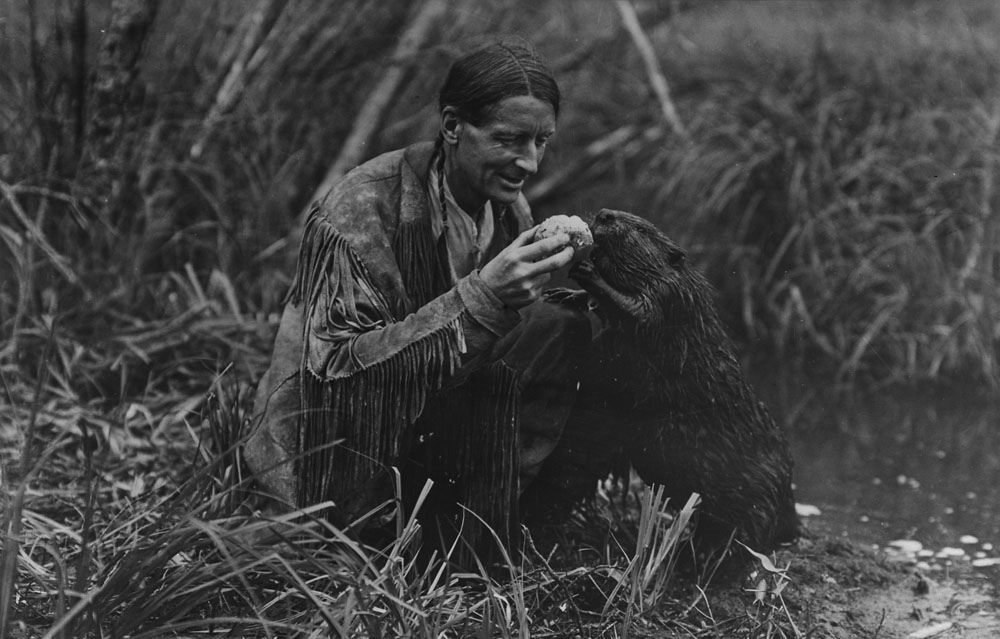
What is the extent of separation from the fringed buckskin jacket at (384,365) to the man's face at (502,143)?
0.16 meters

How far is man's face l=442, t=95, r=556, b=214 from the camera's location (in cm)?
306

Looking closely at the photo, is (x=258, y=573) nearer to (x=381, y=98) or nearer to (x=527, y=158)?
(x=527, y=158)

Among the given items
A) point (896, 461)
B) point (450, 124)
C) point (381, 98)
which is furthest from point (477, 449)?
point (381, 98)

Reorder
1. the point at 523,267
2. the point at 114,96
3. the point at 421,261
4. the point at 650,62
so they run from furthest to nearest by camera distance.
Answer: the point at 650,62
the point at 114,96
the point at 421,261
the point at 523,267

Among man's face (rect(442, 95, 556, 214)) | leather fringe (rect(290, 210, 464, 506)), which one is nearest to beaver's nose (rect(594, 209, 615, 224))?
man's face (rect(442, 95, 556, 214))

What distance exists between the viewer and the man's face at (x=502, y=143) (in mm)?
3057

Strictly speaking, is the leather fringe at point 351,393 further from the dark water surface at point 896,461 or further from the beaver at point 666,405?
the dark water surface at point 896,461

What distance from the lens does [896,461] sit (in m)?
4.98

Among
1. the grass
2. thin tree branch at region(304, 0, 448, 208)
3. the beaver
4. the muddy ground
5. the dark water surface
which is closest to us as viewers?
the grass

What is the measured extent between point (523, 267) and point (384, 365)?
1.45ft

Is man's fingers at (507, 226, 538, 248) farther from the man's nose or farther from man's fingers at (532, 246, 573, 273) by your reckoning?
the man's nose

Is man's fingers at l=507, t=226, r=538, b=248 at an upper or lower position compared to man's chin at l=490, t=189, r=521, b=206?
lower

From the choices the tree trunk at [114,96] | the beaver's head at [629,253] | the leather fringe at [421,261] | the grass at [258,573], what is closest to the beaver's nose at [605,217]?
the beaver's head at [629,253]

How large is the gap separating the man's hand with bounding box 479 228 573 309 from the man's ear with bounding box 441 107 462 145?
1.37 ft
